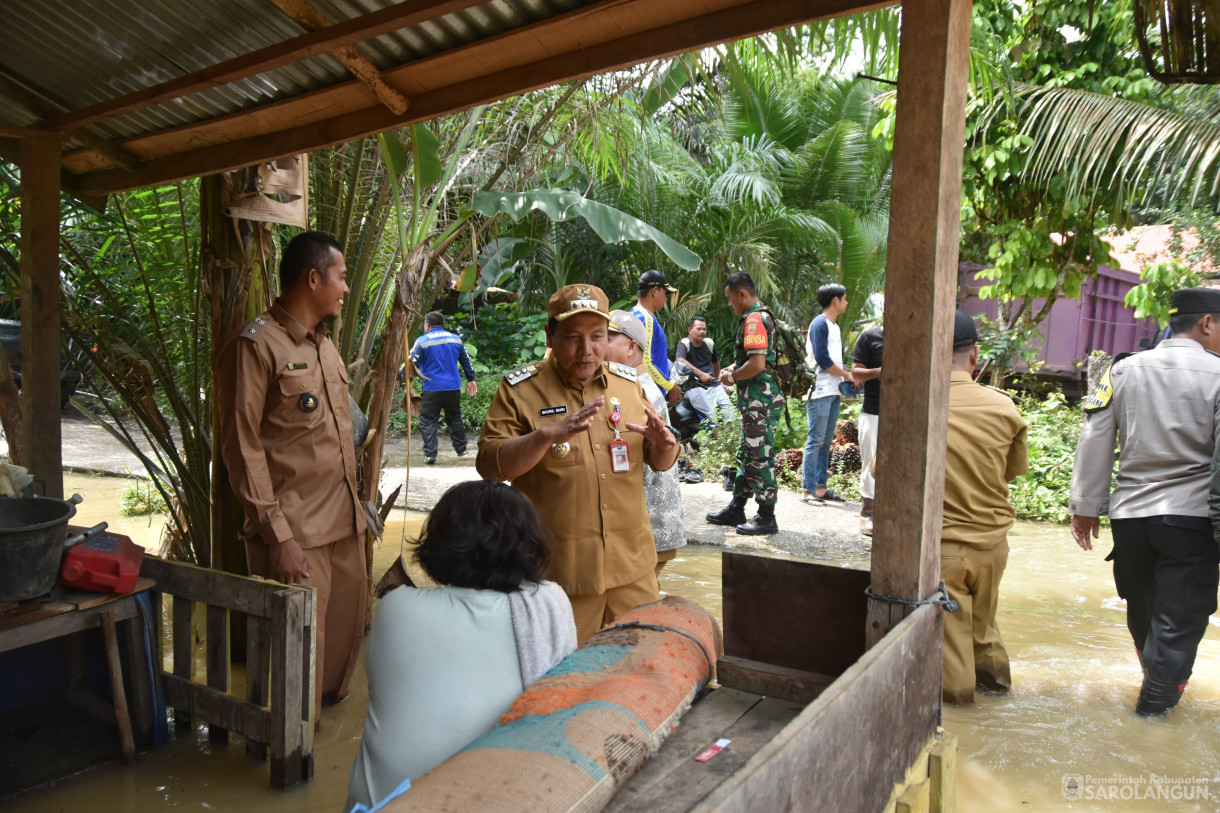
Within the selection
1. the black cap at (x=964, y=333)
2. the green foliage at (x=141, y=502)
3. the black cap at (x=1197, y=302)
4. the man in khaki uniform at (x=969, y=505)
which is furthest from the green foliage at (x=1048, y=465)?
the green foliage at (x=141, y=502)

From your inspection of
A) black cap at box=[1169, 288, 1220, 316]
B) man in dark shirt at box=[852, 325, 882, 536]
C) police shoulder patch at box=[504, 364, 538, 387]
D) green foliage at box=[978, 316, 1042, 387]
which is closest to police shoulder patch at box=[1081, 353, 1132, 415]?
black cap at box=[1169, 288, 1220, 316]

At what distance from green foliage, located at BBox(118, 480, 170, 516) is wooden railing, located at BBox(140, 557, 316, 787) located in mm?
4318

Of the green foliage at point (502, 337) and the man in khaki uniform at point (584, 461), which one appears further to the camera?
the green foliage at point (502, 337)

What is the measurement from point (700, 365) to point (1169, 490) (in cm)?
603

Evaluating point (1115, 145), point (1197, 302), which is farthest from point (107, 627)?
point (1115, 145)

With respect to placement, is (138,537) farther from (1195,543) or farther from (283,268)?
(1195,543)

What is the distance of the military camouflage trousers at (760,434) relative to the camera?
6629 mm

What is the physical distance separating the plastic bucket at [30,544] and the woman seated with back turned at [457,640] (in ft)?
4.79

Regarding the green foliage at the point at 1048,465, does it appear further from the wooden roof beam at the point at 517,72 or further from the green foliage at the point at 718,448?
the wooden roof beam at the point at 517,72

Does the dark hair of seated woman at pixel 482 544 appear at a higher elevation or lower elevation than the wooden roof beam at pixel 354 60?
lower

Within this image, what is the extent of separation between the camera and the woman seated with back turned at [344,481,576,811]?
194 cm

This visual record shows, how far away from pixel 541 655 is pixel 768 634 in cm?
93

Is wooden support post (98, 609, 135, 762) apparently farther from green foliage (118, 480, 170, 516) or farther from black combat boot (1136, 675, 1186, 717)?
green foliage (118, 480, 170, 516)

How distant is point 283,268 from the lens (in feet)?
11.3
